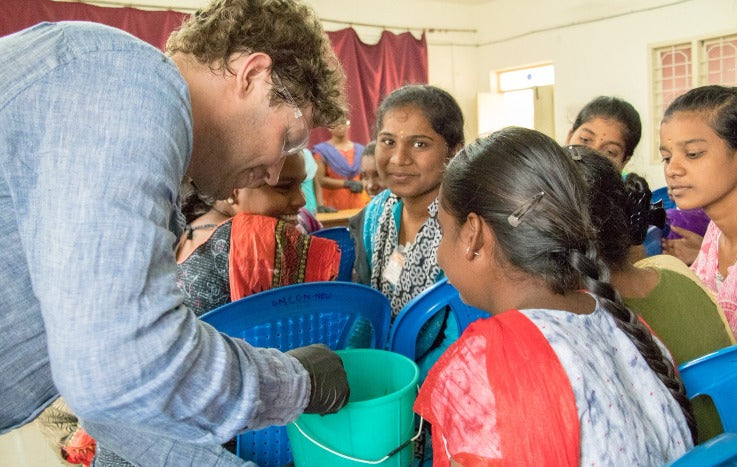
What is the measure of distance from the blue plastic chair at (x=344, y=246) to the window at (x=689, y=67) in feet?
14.1

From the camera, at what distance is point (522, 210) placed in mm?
971

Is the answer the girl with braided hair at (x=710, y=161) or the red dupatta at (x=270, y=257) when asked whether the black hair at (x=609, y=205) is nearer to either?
the girl with braided hair at (x=710, y=161)

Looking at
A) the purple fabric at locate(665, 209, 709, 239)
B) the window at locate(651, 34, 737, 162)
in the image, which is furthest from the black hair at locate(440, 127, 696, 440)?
the window at locate(651, 34, 737, 162)

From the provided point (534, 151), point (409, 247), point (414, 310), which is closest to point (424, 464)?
point (414, 310)

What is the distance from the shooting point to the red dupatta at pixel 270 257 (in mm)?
1475

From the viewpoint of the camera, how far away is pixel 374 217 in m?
2.15

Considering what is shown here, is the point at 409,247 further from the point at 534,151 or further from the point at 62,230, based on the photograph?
the point at 62,230

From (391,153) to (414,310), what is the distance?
2.31 feet

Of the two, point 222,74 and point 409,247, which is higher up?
point 222,74

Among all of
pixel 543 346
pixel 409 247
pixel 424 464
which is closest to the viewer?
pixel 543 346

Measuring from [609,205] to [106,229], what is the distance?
3.52ft

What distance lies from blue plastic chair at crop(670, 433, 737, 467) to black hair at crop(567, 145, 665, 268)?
55 centimetres

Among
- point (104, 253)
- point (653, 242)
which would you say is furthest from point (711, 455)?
point (653, 242)

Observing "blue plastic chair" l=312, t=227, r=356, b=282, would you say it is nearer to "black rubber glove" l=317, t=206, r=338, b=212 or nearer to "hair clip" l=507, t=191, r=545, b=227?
"hair clip" l=507, t=191, r=545, b=227
